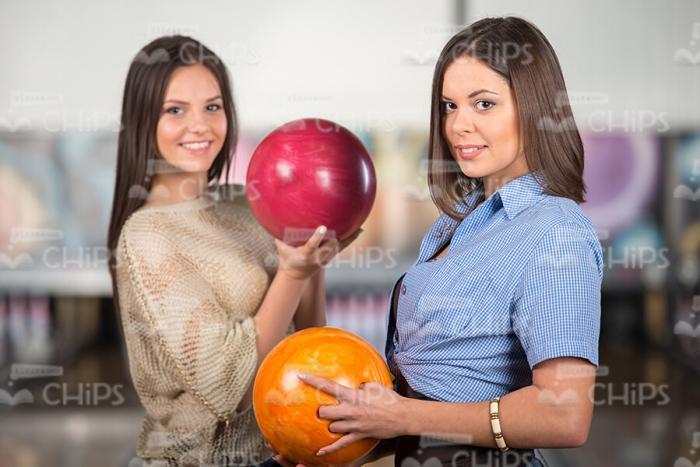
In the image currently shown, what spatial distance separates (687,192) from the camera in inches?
186

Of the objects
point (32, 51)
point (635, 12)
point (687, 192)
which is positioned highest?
point (635, 12)

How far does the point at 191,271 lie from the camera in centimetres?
183

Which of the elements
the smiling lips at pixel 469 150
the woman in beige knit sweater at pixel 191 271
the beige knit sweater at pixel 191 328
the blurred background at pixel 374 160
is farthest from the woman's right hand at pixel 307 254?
the blurred background at pixel 374 160

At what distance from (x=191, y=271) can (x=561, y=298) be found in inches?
33.6

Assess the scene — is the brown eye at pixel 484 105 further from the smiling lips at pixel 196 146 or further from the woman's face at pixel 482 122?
the smiling lips at pixel 196 146

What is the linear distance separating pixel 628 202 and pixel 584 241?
3507 mm

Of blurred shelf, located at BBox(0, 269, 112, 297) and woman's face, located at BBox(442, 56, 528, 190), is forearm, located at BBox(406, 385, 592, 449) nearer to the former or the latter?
woman's face, located at BBox(442, 56, 528, 190)

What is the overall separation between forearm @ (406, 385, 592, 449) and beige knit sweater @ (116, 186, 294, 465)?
22.7 inches

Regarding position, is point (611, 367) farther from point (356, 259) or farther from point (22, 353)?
point (22, 353)

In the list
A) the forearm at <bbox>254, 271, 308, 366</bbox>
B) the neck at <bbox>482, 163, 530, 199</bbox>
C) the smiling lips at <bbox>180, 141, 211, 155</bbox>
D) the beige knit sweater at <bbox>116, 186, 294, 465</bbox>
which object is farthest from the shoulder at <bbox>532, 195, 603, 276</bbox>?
the smiling lips at <bbox>180, 141, 211, 155</bbox>

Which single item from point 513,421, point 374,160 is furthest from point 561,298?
point 374,160

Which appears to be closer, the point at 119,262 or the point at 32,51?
the point at 119,262

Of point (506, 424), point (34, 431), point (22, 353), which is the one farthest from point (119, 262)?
point (22, 353)

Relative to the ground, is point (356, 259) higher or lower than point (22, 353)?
higher
